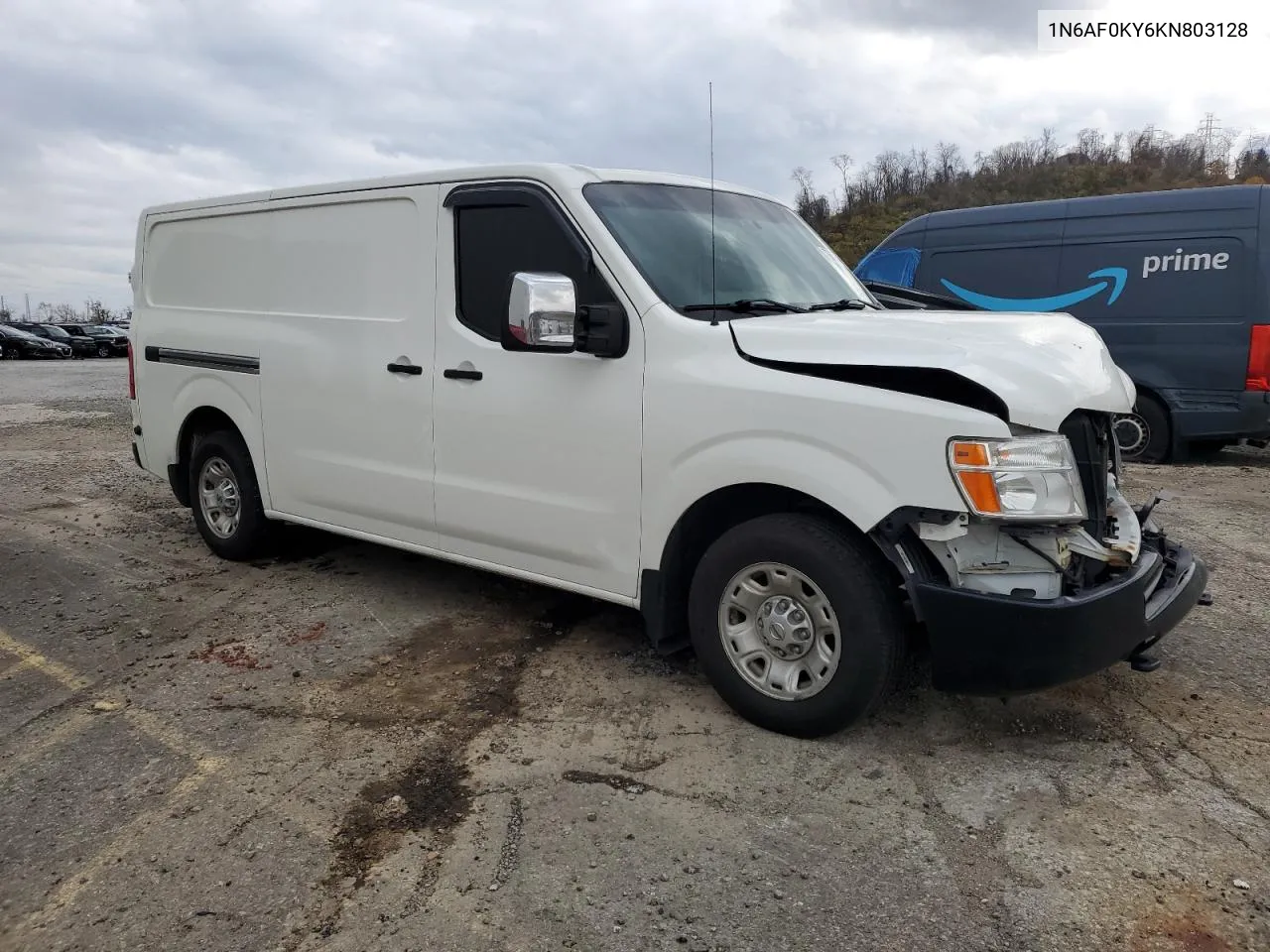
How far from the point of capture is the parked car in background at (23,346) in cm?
3516

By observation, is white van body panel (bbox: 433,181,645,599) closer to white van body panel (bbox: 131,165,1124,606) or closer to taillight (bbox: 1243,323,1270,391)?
white van body panel (bbox: 131,165,1124,606)

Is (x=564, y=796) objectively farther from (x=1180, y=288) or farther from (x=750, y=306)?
(x=1180, y=288)

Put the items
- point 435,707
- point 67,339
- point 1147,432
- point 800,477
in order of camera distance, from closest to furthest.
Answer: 1. point 800,477
2. point 435,707
3. point 1147,432
4. point 67,339

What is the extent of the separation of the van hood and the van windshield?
39 cm

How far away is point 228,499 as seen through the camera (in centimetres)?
595

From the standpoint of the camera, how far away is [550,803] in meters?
3.20

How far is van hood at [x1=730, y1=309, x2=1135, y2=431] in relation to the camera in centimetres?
310

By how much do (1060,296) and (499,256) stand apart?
7.17m

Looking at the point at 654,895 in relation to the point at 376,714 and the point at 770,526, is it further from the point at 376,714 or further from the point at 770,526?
the point at 376,714

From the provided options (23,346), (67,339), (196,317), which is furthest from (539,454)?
(67,339)

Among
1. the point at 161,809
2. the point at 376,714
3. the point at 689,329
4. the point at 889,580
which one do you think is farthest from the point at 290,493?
the point at 889,580

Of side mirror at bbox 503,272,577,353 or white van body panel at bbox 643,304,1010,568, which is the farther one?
side mirror at bbox 503,272,577,353

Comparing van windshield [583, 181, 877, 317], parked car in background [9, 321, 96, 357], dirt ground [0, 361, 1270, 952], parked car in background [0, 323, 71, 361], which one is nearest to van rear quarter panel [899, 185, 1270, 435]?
dirt ground [0, 361, 1270, 952]

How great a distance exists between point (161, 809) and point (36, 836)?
1.16 ft
